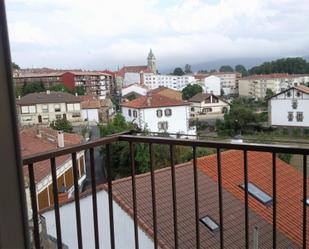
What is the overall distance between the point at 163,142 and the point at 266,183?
4.46 m

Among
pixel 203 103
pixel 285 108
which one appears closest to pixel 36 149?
pixel 285 108

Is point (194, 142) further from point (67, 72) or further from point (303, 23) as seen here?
point (67, 72)

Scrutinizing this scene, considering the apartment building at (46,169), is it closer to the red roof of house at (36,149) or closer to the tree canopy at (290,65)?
the red roof of house at (36,149)

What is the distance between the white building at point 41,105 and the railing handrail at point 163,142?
0.49 feet

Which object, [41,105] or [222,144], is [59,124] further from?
[222,144]

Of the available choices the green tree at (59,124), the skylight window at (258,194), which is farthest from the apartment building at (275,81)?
the green tree at (59,124)

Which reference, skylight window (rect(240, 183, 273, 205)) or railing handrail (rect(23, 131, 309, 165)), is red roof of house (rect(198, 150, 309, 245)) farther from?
Answer: railing handrail (rect(23, 131, 309, 165))

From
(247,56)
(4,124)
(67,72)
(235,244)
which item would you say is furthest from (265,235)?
(4,124)

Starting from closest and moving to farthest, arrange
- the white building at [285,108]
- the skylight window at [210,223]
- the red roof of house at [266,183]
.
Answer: the red roof of house at [266,183] < the skylight window at [210,223] < the white building at [285,108]

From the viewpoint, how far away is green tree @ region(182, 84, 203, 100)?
59.0 ft

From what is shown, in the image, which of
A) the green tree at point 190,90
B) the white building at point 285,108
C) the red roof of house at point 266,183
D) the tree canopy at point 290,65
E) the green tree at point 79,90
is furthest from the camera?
the green tree at point 190,90

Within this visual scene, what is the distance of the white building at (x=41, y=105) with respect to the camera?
1.05 metres

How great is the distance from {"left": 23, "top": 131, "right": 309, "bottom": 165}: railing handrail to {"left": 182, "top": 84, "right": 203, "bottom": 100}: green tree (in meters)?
16.0

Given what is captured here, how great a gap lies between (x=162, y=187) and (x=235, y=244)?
1280mm
